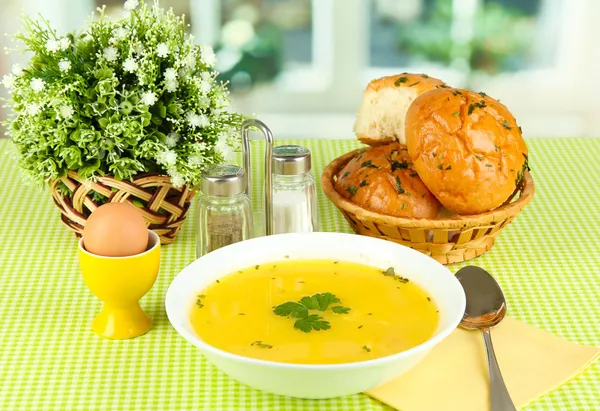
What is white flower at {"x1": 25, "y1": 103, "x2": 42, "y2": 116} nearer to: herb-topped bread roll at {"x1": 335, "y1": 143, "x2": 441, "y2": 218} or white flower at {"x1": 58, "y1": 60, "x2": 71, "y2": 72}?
white flower at {"x1": 58, "y1": 60, "x2": 71, "y2": 72}

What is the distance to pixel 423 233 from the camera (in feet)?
4.71

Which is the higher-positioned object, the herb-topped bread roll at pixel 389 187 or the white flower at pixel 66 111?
the white flower at pixel 66 111

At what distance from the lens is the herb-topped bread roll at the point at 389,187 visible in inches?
58.0

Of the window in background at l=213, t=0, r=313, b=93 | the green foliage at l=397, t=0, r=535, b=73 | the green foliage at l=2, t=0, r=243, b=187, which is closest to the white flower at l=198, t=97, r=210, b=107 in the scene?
the green foliage at l=2, t=0, r=243, b=187

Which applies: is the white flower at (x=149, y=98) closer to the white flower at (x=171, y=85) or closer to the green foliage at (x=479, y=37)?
the white flower at (x=171, y=85)

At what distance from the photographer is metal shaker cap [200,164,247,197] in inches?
54.7

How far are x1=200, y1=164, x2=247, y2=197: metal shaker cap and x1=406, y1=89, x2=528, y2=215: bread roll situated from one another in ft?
1.05

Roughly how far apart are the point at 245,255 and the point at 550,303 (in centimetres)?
53

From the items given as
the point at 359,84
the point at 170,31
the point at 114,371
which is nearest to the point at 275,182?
the point at 170,31

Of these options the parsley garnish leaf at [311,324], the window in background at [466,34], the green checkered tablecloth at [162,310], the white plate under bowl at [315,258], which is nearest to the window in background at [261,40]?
the window in background at [466,34]

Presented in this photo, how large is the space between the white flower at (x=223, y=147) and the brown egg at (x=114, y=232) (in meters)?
0.32

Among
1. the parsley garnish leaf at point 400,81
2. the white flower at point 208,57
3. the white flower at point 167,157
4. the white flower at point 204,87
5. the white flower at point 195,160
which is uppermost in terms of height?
the white flower at point 208,57

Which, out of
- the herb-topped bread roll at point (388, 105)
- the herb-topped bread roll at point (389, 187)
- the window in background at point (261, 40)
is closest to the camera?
the herb-topped bread roll at point (389, 187)

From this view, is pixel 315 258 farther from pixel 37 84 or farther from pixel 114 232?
pixel 37 84
